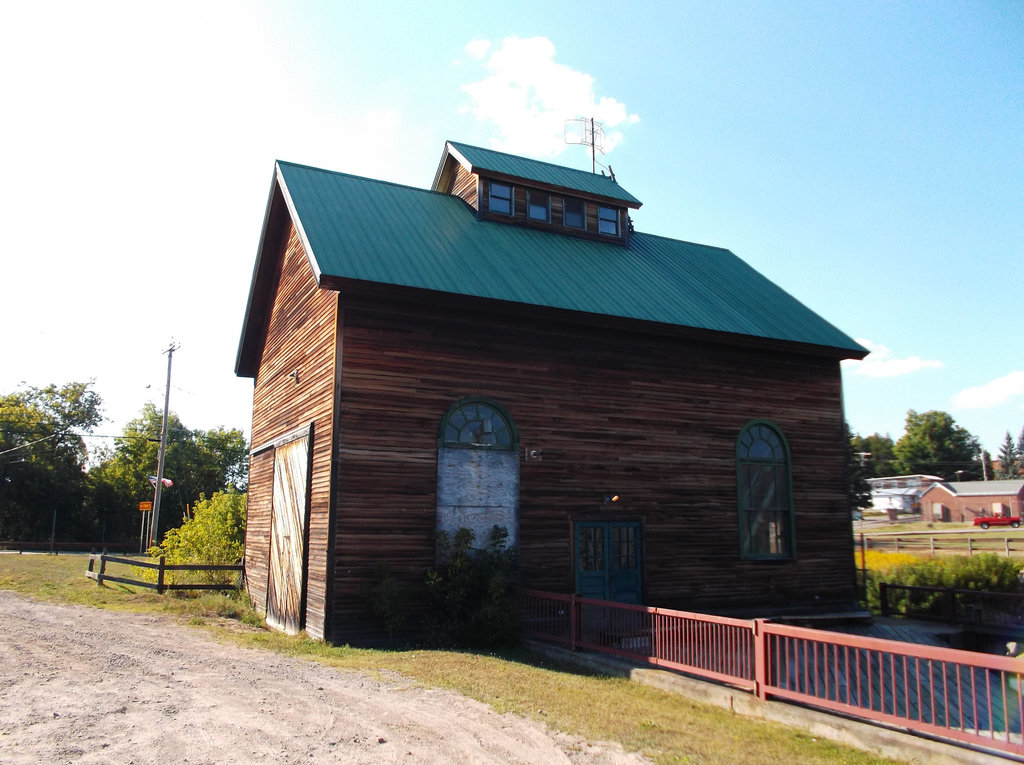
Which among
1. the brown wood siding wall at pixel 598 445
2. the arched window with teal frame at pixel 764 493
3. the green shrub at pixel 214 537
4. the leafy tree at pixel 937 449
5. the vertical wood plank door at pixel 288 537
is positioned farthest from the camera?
the leafy tree at pixel 937 449

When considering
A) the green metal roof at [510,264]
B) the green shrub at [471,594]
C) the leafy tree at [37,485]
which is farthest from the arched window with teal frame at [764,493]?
the leafy tree at [37,485]

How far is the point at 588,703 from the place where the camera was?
9.22 metres

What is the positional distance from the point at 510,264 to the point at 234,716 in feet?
36.9

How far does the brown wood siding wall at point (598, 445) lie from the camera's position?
1405 centimetres

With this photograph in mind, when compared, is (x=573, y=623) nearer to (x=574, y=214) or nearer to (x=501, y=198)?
(x=501, y=198)

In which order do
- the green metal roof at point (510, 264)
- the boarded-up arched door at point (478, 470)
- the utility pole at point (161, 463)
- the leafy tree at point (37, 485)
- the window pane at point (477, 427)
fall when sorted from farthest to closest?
the leafy tree at point (37, 485), the utility pole at point (161, 463), the green metal roof at point (510, 264), the window pane at point (477, 427), the boarded-up arched door at point (478, 470)

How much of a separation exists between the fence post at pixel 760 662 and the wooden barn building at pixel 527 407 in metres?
6.42

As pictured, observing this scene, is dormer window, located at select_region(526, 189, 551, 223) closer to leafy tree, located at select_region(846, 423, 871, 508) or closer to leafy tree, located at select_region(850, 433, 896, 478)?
leafy tree, located at select_region(846, 423, 871, 508)

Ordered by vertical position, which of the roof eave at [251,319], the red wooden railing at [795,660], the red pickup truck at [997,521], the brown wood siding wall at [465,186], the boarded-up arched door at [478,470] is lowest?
the red wooden railing at [795,660]

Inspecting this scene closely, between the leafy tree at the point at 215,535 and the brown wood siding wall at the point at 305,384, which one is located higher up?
the brown wood siding wall at the point at 305,384

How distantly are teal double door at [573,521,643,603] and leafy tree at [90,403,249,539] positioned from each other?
4282 centimetres

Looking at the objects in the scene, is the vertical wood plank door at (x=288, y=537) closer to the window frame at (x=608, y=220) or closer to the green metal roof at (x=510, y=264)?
the green metal roof at (x=510, y=264)

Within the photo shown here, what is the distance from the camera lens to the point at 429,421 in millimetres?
14602

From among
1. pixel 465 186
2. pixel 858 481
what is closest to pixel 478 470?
pixel 465 186
